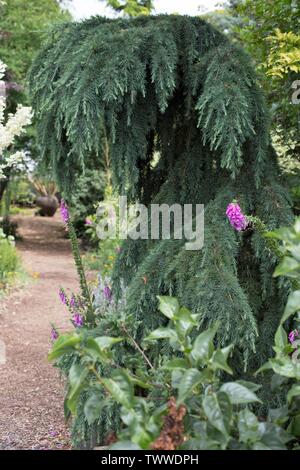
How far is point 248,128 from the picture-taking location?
2.21m

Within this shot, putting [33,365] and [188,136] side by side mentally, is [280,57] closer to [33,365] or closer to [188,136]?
[188,136]

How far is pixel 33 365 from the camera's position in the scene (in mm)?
4234

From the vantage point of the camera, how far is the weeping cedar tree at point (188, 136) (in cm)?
211

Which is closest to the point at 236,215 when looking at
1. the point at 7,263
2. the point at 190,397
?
the point at 190,397

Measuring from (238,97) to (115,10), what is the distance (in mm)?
11898

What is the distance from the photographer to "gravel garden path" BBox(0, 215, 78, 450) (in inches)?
117

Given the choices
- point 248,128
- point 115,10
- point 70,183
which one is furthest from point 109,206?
point 115,10

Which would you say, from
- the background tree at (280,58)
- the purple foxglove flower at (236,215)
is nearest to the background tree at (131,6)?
the background tree at (280,58)

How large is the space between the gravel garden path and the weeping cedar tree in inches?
45.1

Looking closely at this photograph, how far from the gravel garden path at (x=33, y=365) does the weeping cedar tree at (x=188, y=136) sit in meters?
1.15

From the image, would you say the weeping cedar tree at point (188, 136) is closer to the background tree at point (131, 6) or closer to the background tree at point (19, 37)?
the background tree at point (19, 37)

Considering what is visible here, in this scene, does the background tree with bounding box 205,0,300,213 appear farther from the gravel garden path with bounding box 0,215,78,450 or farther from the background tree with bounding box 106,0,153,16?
the background tree with bounding box 106,0,153,16

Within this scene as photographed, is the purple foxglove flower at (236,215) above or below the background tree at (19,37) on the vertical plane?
below
